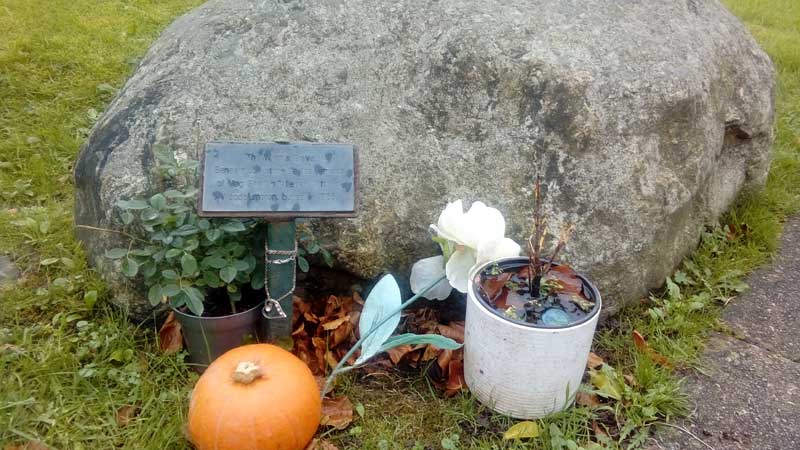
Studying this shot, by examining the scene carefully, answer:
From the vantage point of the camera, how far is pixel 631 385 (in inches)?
99.2

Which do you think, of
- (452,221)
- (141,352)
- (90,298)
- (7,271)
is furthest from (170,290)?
(7,271)

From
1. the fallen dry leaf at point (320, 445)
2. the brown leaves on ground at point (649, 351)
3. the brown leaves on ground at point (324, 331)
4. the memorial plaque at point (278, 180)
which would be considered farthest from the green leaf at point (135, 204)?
the brown leaves on ground at point (649, 351)

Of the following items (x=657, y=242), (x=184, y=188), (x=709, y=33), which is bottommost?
(x=657, y=242)

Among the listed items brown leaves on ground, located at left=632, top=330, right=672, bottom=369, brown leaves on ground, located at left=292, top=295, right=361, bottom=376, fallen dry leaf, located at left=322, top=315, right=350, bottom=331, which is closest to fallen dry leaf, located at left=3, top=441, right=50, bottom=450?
brown leaves on ground, located at left=292, top=295, right=361, bottom=376

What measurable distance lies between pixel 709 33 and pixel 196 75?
228 cm

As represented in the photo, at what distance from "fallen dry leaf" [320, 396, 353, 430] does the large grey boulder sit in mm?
537

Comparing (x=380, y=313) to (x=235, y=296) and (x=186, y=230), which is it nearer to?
(x=235, y=296)

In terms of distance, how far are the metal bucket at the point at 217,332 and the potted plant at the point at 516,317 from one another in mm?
735

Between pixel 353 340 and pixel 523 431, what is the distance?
0.75m

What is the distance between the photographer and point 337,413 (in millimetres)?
2348

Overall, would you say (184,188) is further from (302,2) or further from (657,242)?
(657,242)

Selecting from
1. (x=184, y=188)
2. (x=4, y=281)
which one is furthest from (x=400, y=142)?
(x=4, y=281)

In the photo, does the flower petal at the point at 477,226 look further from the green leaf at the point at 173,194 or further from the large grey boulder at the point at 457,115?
the green leaf at the point at 173,194

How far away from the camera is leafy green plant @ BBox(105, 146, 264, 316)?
89.9 inches
